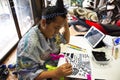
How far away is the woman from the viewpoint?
0.88 metres

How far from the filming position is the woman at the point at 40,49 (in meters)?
0.88

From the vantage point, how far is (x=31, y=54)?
889 mm

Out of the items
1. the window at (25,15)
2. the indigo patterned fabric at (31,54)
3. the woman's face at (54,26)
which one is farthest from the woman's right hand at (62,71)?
the window at (25,15)

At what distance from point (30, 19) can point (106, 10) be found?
151cm

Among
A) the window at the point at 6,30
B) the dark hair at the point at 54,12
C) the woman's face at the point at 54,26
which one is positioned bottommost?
the window at the point at 6,30

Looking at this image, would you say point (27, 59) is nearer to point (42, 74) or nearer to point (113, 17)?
point (42, 74)

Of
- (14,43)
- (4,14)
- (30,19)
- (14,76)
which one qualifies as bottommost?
(14,76)

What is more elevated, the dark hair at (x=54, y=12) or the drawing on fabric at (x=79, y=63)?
the dark hair at (x=54, y=12)

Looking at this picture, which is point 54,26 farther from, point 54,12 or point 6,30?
point 6,30

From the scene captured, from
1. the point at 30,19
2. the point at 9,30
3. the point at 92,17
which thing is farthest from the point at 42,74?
the point at 30,19

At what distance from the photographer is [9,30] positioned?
97.8 inches

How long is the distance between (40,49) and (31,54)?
8 cm

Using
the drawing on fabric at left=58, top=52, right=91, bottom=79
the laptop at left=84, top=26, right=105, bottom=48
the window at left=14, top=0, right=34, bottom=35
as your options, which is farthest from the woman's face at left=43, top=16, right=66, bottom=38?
the window at left=14, top=0, right=34, bottom=35

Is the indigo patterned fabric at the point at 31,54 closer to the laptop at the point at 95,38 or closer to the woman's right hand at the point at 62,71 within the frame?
the woman's right hand at the point at 62,71
